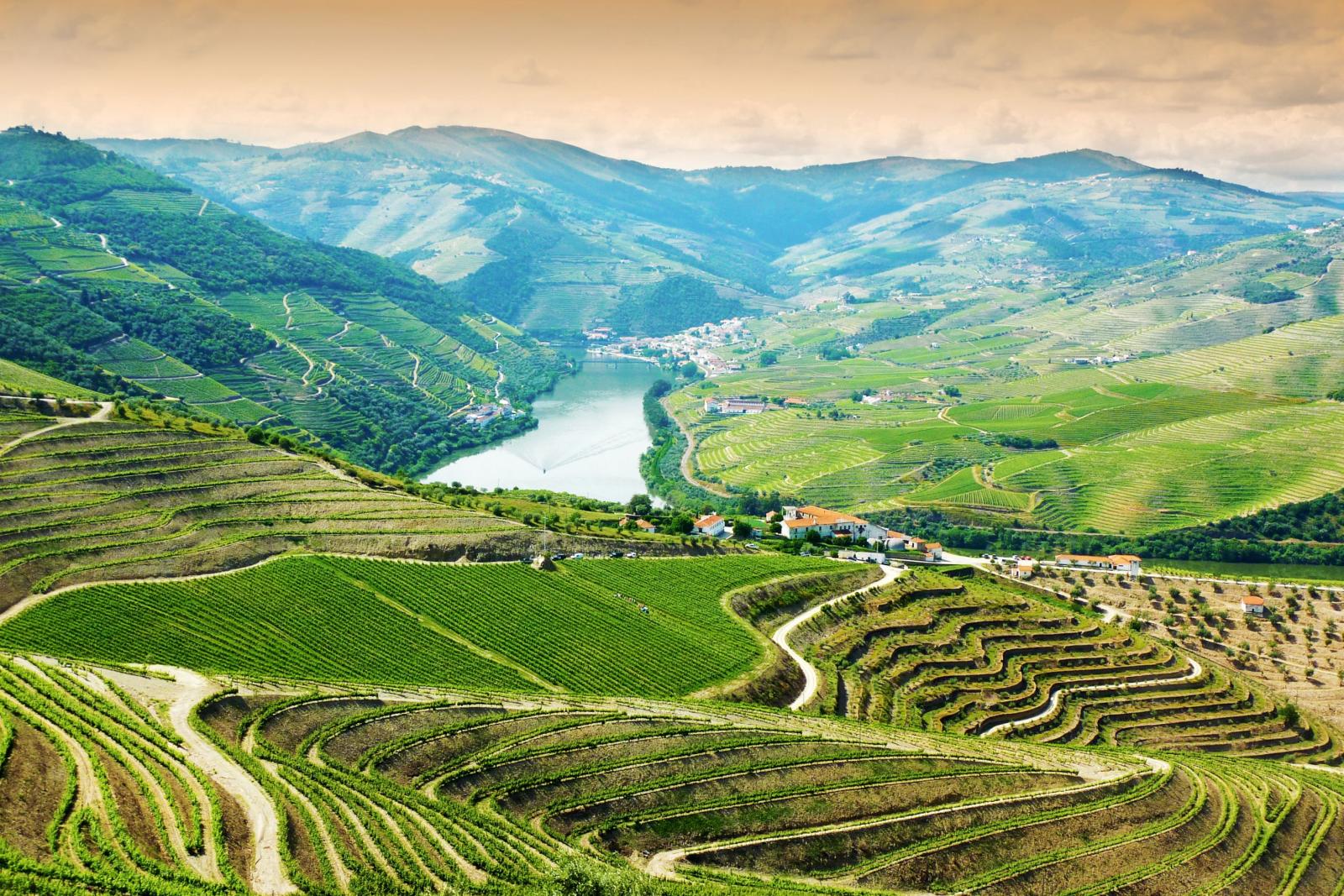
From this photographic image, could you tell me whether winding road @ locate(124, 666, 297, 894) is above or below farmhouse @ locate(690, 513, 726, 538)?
below

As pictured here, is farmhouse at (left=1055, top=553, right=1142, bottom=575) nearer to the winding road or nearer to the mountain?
the mountain

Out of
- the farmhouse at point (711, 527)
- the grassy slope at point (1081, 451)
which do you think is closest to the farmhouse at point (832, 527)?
the farmhouse at point (711, 527)

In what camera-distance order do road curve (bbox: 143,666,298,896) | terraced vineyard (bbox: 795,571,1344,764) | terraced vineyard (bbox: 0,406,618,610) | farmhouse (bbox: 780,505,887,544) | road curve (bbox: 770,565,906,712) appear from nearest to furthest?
road curve (bbox: 143,666,298,896)
terraced vineyard (bbox: 0,406,618,610)
road curve (bbox: 770,565,906,712)
terraced vineyard (bbox: 795,571,1344,764)
farmhouse (bbox: 780,505,887,544)

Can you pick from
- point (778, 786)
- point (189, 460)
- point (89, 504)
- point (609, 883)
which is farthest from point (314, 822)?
point (189, 460)

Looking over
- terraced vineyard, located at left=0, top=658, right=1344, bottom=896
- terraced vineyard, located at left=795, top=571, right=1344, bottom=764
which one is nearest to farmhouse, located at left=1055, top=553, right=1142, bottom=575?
terraced vineyard, located at left=795, top=571, right=1344, bottom=764

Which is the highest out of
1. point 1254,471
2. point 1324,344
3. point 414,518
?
point 1324,344

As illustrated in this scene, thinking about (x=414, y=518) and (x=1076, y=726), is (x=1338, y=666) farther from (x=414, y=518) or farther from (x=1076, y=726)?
(x=414, y=518)

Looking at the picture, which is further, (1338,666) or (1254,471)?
(1254,471)
